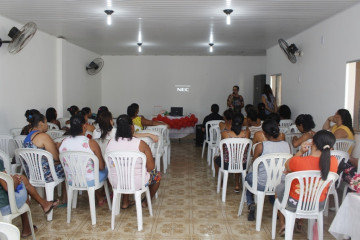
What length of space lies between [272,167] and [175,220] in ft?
3.93

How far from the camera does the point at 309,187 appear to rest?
2695 mm

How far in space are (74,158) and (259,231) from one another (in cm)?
199

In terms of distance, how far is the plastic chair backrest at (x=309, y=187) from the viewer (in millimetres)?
2635

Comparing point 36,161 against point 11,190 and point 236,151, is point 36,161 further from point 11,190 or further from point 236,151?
point 236,151

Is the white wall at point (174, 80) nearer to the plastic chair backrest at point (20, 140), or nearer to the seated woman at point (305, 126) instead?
the plastic chair backrest at point (20, 140)

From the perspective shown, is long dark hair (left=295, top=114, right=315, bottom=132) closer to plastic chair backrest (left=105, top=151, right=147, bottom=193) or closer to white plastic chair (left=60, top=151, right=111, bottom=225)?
plastic chair backrest (left=105, top=151, right=147, bottom=193)

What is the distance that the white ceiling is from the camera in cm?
463

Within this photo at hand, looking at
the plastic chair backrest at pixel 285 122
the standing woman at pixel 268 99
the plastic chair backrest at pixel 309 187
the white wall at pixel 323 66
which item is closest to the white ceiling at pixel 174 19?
the white wall at pixel 323 66

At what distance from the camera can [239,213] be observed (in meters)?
3.78

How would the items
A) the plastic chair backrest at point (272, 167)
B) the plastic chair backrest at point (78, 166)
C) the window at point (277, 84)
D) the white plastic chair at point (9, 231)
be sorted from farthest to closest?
the window at point (277, 84) < the plastic chair backrest at point (78, 166) < the plastic chair backrest at point (272, 167) < the white plastic chair at point (9, 231)

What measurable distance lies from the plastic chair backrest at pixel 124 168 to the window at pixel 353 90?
3466mm

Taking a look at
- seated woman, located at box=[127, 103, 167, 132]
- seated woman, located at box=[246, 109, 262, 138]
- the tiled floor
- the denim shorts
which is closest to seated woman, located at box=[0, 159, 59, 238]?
the denim shorts

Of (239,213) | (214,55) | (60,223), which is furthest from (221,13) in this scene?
(214,55)

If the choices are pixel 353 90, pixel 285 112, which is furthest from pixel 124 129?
pixel 285 112
